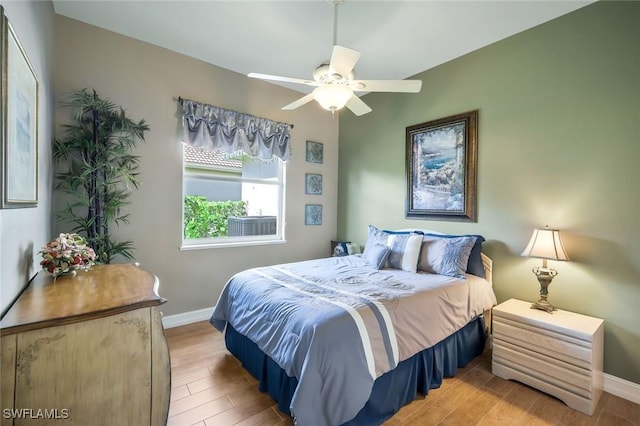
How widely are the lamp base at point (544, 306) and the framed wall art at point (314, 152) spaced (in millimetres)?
3083

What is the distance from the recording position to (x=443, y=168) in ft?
10.3

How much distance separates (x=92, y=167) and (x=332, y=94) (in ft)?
6.93

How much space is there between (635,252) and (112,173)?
4250 mm

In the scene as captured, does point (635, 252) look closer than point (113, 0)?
Yes

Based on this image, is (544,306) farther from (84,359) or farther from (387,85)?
(84,359)

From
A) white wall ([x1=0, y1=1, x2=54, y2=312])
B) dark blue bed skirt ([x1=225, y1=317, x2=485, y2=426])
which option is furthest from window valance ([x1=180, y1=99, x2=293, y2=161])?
dark blue bed skirt ([x1=225, y1=317, x2=485, y2=426])

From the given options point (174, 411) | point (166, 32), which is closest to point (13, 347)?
point (174, 411)

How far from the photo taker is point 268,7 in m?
2.30

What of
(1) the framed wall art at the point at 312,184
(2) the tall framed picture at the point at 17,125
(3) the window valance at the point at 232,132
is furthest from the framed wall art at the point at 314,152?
(2) the tall framed picture at the point at 17,125

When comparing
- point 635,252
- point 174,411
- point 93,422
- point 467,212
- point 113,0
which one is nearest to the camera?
point 93,422

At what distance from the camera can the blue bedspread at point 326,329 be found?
1494 millimetres

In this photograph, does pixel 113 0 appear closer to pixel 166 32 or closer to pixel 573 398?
pixel 166 32

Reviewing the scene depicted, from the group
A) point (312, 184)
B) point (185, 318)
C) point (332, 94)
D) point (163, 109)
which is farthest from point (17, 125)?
point (312, 184)

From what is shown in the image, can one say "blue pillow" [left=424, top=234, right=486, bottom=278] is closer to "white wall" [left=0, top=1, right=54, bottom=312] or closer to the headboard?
the headboard
